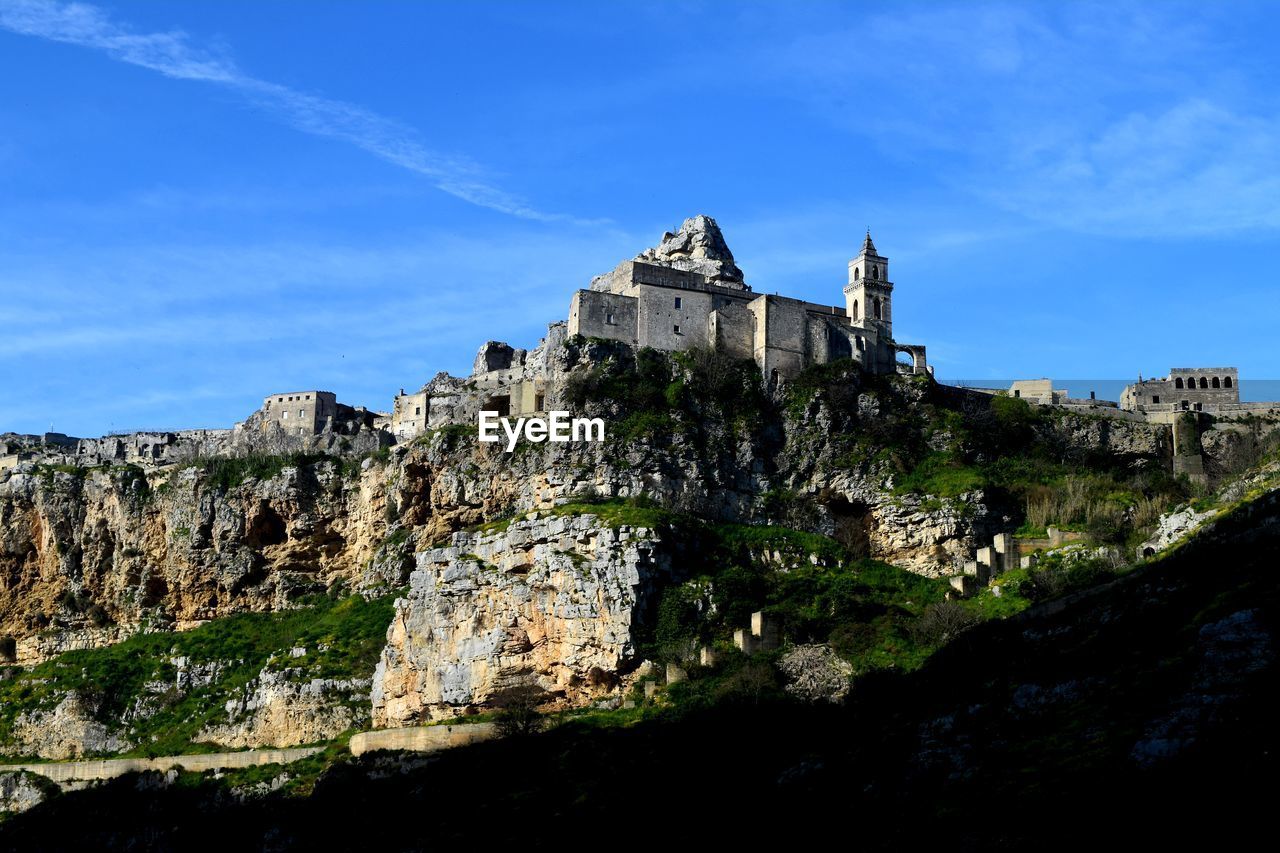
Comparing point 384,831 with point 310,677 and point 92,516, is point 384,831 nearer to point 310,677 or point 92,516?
point 310,677

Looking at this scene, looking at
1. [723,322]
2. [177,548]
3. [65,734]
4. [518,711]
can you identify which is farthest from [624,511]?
[65,734]

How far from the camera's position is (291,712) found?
235 ft

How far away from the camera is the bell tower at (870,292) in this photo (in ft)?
282

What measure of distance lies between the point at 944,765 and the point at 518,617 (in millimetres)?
27900

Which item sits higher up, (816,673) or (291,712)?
(816,673)

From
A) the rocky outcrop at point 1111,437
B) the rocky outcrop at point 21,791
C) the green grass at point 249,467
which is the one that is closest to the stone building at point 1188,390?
the rocky outcrop at point 1111,437

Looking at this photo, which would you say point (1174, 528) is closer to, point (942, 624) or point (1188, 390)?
point (942, 624)

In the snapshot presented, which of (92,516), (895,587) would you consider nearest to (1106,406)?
(895,587)

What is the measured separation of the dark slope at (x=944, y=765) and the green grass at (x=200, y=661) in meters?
6.84

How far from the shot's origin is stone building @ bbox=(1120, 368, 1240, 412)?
8562 centimetres

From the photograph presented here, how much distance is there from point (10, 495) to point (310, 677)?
24.9 meters

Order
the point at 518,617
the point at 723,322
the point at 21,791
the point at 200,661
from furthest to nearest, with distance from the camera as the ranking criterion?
the point at 723,322, the point at 200,661, the point at 21,791, the point at 518,617

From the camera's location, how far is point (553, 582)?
65.9 m

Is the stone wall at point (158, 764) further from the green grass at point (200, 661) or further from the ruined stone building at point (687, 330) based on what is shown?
the ruined stone building at point (687, 330)
